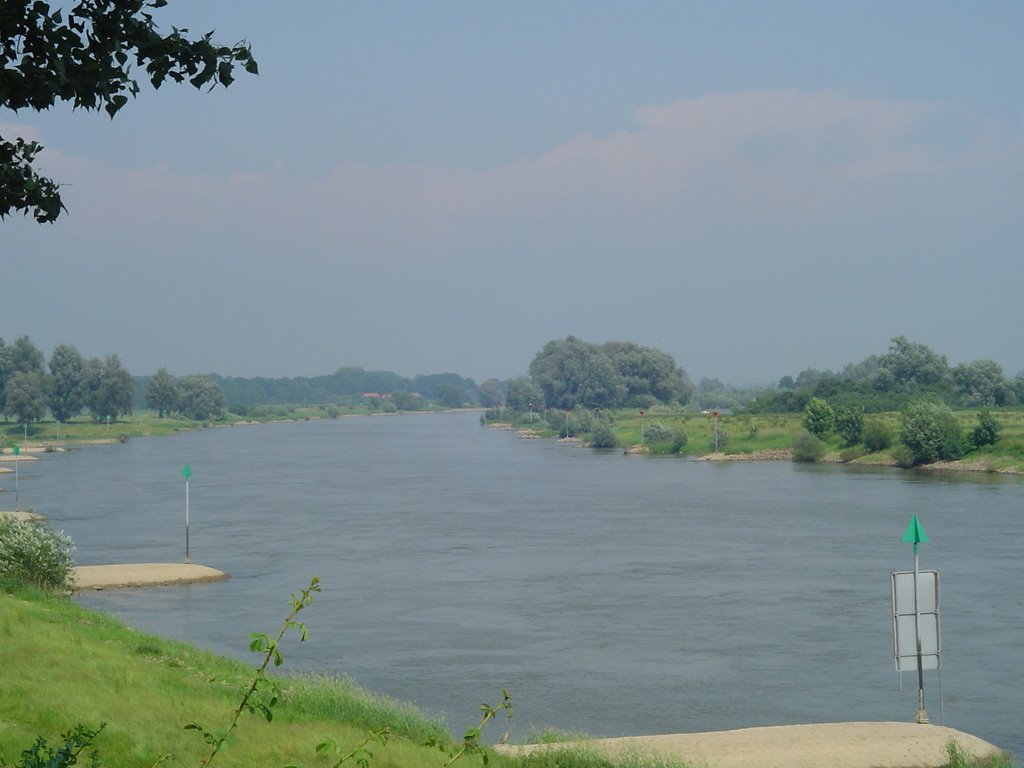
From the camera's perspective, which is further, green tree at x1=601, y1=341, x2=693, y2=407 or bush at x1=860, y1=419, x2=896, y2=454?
green tree at x1=601, y1=341, x2=693, y2=407

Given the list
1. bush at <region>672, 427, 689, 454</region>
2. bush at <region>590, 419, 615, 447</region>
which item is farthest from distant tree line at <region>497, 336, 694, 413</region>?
bush at <region>672, 427, 689, 454</region>

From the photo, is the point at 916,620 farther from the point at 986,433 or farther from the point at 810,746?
the point at 986,433

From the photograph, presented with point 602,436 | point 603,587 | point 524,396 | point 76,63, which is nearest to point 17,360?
point 524,396

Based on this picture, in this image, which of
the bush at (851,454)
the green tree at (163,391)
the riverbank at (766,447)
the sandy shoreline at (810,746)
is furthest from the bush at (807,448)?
the green tree at (163,391)

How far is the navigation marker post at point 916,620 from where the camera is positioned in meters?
17.4

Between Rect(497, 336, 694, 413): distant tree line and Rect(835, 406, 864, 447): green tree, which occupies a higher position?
Rect(497, 336, 694, 413): distant tree line

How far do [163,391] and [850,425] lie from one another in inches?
4971

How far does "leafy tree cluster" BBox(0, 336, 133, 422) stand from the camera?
532 ft

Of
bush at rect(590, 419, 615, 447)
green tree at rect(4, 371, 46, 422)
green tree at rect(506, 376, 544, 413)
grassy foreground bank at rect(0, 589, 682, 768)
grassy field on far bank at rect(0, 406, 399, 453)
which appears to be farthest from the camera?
green tree at rect(506, 376, 544, 413)

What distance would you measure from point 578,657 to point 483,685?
9.84 feet

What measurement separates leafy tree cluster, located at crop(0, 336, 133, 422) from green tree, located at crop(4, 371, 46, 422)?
1.70 m

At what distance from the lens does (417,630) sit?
1075 inches

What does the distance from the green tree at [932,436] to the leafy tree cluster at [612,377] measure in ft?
294

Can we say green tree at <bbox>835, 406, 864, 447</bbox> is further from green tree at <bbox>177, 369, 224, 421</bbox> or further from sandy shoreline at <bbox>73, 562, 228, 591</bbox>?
green tree at <bbox>177, 369, 224, 421</bbox>
